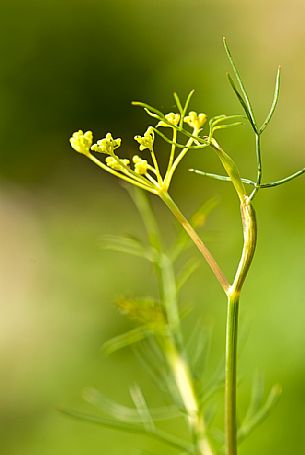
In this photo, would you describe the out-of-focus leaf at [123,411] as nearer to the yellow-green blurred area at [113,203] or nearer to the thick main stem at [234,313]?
the thick main stem at [234,313]

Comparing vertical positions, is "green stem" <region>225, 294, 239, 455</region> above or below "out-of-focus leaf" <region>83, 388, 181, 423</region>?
above

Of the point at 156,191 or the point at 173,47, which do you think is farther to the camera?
the point at 173,47

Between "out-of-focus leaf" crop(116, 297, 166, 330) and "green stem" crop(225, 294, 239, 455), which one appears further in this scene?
"out-of-focus leaf" crop(116, 297, 166, 330)

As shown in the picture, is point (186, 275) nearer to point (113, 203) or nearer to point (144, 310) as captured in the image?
point (144, 310)

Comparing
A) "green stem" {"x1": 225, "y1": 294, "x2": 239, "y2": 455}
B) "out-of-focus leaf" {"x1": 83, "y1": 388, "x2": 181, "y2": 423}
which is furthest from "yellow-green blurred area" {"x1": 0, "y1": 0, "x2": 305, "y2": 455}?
"green stem" {"x1": 225, "y1": 294, "x2": 239, "y2": 455}

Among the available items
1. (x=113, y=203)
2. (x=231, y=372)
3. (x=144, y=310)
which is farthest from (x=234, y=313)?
(x=113, y=203)

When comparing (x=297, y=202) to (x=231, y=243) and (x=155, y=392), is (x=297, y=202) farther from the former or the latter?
(x=155, y=392)

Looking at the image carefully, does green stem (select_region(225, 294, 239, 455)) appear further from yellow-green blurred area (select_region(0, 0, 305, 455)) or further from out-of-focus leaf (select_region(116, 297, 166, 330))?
yellow-green blurred area (select_region(0, 0, 305, 455))

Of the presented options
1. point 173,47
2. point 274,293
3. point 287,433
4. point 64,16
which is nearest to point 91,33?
point 64,16
